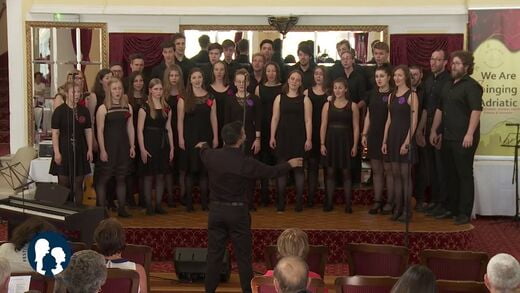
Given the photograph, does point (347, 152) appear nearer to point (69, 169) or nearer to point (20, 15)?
point (69, 169)

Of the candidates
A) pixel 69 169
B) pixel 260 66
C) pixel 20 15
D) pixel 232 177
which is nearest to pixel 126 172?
pixel 69 169

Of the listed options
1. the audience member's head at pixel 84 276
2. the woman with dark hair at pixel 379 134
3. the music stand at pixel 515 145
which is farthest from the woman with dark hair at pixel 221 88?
the audience member's head at pixel 84 276

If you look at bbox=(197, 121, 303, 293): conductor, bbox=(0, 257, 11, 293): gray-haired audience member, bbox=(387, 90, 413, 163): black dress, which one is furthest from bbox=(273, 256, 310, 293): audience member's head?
bbox=(387, 90, 413, 163): black dress

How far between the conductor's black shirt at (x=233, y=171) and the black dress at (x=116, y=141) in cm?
Result: 233

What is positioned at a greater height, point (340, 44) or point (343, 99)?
point (340, 44)

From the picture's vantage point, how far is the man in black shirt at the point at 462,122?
8.94m

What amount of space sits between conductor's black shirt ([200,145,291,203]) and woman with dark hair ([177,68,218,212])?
2.39 metres

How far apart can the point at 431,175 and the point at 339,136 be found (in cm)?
125

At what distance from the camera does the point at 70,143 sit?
911cm

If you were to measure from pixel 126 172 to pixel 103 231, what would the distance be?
12.3 ft

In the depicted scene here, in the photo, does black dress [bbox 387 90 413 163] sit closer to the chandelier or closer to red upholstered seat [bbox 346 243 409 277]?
the chandelier

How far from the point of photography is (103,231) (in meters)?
5.45

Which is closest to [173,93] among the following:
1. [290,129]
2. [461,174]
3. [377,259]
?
[290,129]

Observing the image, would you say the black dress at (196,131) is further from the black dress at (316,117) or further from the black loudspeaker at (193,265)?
the black loudspeaker at (193,265)
